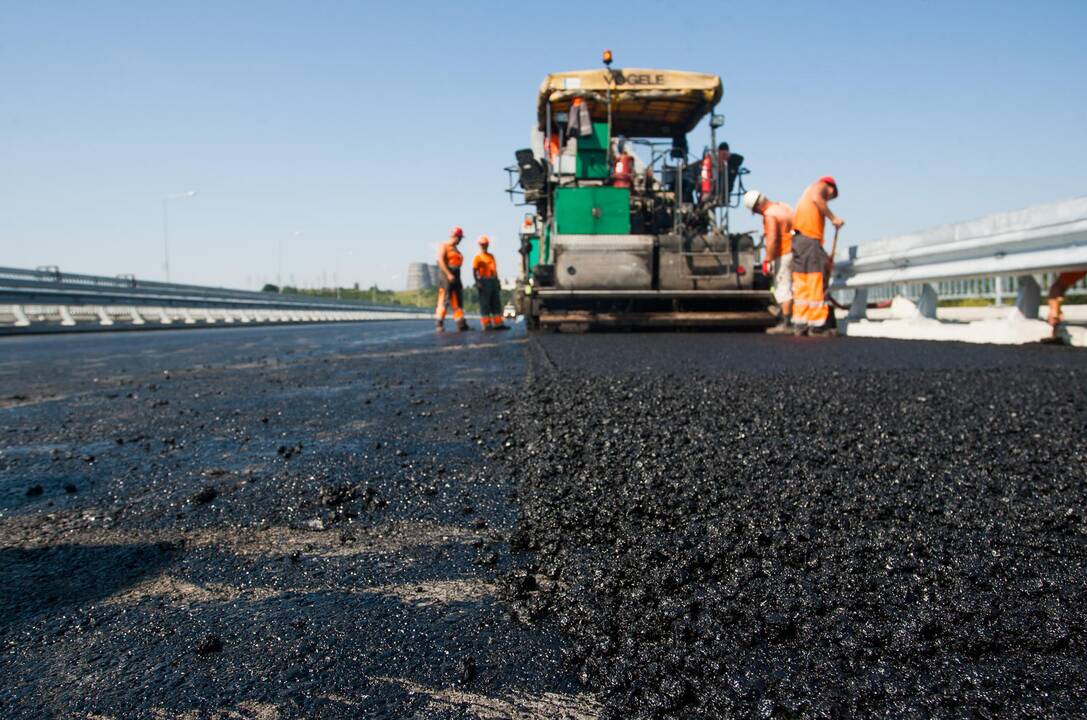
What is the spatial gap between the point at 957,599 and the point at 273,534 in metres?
1.53

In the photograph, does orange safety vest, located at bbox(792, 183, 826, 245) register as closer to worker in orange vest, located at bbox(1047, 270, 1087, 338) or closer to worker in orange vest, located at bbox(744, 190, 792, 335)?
worker in orange vest, located at bbox(744, 190, 792, 335)

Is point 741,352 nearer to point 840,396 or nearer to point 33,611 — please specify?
point 840,396

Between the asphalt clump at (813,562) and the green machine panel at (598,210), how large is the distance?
747 cm

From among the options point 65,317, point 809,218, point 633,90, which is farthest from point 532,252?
point 65,317

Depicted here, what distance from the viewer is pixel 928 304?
805 cm

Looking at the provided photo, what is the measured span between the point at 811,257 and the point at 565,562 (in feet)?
25.5

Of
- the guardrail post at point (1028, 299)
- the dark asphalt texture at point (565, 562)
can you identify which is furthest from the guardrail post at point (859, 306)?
the dark asphalt texture at point (565, 562)

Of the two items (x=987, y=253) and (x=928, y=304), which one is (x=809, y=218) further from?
(x=987, y=253)

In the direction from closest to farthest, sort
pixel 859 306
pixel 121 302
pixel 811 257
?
pixel 811 257
pixel 859 306
pixel 121 302

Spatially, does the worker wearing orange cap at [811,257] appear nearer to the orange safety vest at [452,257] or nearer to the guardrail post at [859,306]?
the guardrail post at [859,306]

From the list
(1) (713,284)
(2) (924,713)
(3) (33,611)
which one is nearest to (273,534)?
(3) (33,611)

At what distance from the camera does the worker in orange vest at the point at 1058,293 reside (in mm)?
6234

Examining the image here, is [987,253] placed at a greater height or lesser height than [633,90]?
lesser

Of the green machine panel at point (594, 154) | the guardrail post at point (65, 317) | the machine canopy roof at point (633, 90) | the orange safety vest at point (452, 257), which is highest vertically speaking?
the machine canopy roof at point (633, 90)
